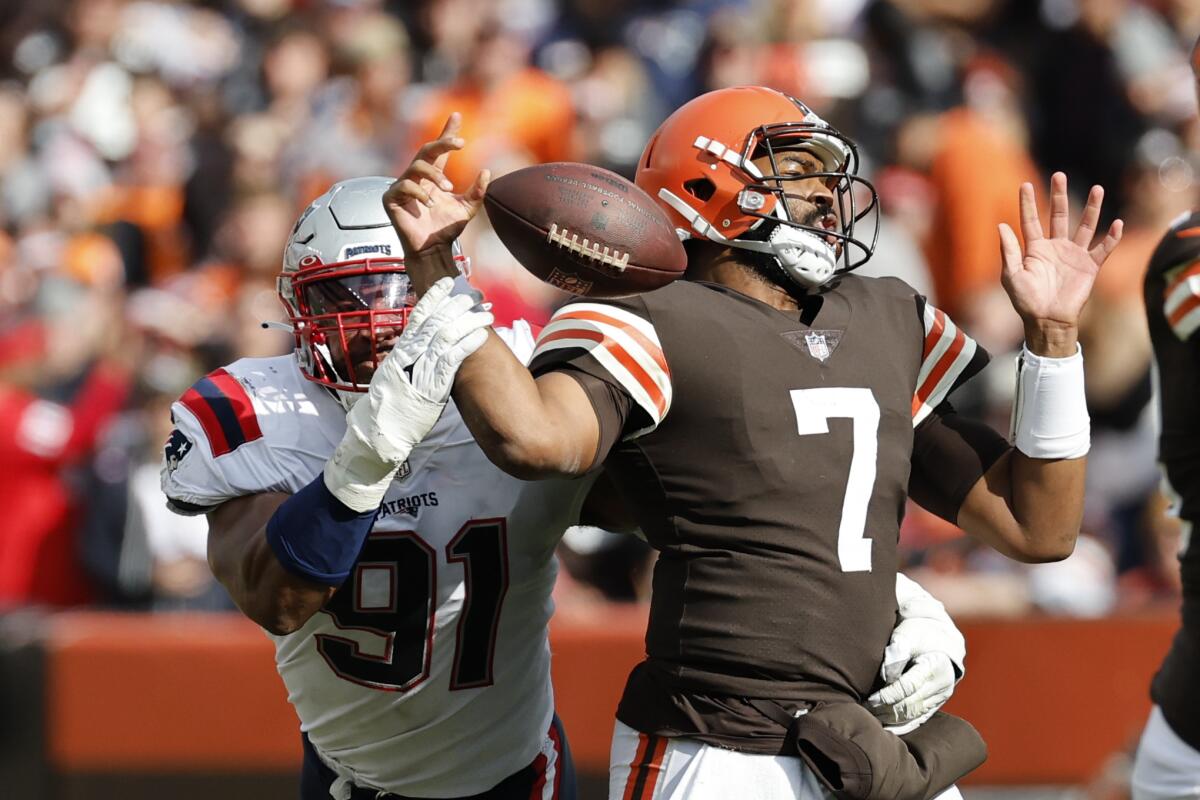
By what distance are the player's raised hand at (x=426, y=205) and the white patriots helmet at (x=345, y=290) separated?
15.0 inches

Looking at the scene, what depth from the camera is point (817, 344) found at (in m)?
2.90

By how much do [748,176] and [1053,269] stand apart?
591 mm

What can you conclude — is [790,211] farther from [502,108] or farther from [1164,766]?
[502,108]

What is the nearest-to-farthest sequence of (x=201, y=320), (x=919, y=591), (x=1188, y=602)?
1. (x=919, y=591)
2. (x=1188, y=602)
3. (x=201, y=320)

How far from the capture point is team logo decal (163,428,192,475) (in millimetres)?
3049

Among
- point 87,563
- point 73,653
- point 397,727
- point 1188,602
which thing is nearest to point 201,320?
point 87,563

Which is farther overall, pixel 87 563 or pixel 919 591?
pixel 87 563

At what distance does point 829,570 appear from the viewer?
2812mm

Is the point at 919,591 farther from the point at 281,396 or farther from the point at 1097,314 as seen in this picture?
the point at 1097,314

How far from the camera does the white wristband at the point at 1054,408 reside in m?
2.96

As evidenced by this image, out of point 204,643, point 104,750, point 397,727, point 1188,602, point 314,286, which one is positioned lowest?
point 104,750

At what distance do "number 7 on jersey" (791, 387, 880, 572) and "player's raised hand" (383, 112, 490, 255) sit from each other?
661 millimetres

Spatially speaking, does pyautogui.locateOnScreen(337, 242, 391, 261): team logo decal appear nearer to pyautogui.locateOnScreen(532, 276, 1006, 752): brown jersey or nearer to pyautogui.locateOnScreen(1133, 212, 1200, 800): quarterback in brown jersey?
pyautogui.locateOnScreen(532, 276, 1006, 752): brown jersey

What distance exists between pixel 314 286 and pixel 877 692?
1275 millimetres
